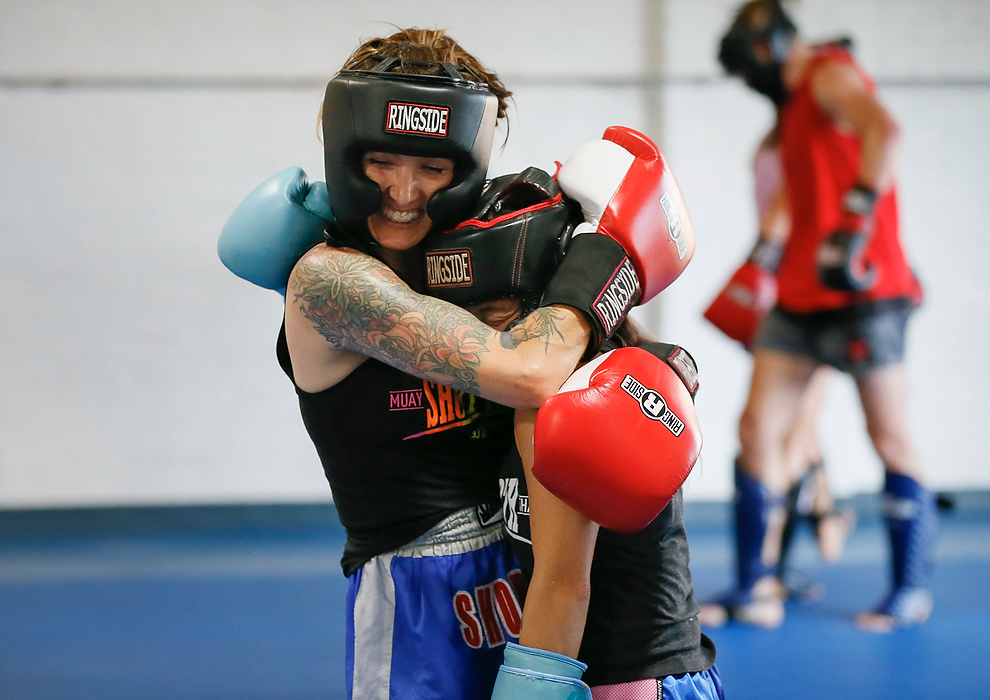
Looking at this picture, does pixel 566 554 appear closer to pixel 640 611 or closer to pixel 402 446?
pixel 640 611

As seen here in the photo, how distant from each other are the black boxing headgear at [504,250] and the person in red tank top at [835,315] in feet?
6.66

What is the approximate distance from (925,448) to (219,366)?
3593mm

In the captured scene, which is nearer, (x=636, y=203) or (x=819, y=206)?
(x=636, y=203)

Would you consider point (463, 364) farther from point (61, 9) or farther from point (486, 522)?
point (61, 9)

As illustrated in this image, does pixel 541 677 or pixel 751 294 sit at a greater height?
pixel 541 677

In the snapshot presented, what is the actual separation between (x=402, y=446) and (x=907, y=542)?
238cm

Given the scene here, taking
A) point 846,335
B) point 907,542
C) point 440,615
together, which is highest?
point 440,615

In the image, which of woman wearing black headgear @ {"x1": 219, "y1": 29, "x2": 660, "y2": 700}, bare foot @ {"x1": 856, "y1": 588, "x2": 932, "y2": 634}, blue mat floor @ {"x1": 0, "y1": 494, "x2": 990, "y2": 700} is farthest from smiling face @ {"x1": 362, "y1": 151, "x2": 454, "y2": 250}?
bare foot @ {"x1": 856, "y1": 588, "x2": 932, "y2": 634}

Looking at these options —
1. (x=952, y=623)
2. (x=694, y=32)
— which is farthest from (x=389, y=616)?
(x=694, y=32)

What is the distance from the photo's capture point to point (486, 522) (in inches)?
49.2

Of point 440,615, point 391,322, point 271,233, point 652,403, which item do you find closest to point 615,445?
point 652,403

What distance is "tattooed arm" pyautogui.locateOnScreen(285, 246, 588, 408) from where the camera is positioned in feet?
3.33

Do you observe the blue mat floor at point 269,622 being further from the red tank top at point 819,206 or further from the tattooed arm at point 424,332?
the tattooed arm at point 424,332

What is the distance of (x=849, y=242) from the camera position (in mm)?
2914
